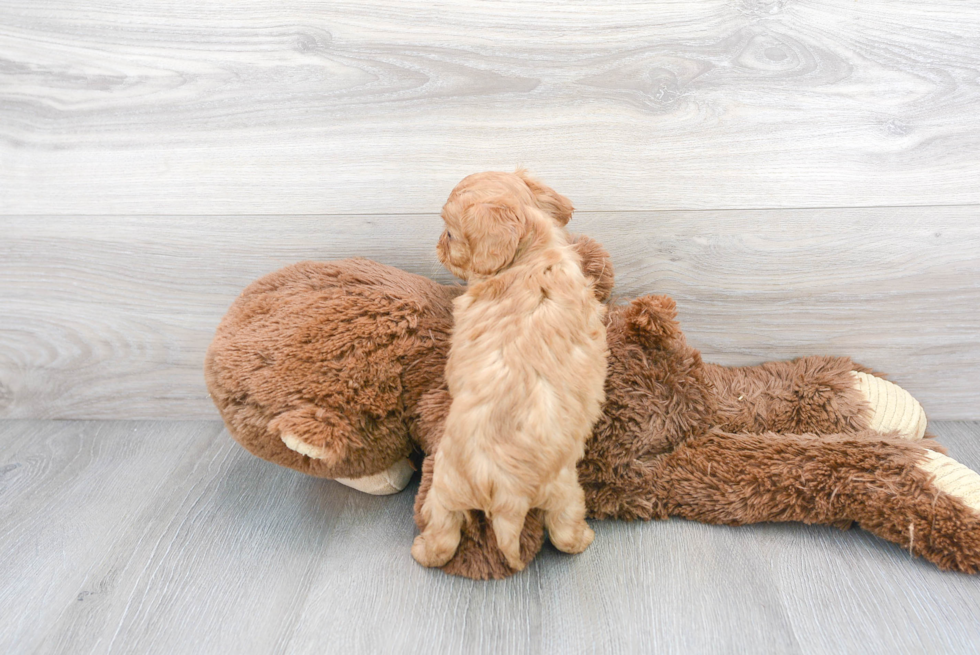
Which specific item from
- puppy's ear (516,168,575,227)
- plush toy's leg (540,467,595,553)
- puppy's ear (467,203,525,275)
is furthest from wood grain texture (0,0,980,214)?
plush toy's leg (540,467,595,553)

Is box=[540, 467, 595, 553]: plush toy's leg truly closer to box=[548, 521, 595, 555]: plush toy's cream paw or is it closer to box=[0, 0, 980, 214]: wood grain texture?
box=[548, 521, 595, 555]: plush toy's cream paw

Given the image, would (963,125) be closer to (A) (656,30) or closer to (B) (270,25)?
(A) (656,30)

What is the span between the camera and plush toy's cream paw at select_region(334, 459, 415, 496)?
1.15 metres

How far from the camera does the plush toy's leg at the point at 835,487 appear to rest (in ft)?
3.15

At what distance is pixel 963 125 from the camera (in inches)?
45.6

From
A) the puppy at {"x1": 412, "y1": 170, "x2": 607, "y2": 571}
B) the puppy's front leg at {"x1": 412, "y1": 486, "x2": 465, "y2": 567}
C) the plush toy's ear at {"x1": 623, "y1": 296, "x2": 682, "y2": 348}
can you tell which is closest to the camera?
the puppy at {"x1": 412, "y1": 170, "x2": 607, "y2": 571}

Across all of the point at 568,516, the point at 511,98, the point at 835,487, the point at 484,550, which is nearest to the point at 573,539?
the point at 568,516

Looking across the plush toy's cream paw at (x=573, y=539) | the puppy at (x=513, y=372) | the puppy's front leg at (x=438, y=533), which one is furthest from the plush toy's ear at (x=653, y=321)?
the puppy's front leg at (x=438, y=533)

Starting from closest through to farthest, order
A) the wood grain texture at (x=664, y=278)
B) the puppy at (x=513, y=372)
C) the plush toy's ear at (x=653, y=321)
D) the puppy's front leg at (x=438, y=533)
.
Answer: the puppy at (x=513, y=372), the puppy's front leg at (x=438, y=533), the plush toy's ear at (x=653, y=321), the wood grain texture at (x=664, y=278)

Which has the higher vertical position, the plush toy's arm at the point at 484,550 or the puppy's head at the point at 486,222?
the puppy's head at the point at 486,222

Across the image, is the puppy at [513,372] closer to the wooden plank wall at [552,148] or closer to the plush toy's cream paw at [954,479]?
the wooden plank wall at [552,148]

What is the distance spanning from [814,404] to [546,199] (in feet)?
2.19

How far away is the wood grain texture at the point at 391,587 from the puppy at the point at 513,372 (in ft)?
0.26

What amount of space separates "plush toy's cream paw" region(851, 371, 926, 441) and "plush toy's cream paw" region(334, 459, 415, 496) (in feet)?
2.97
